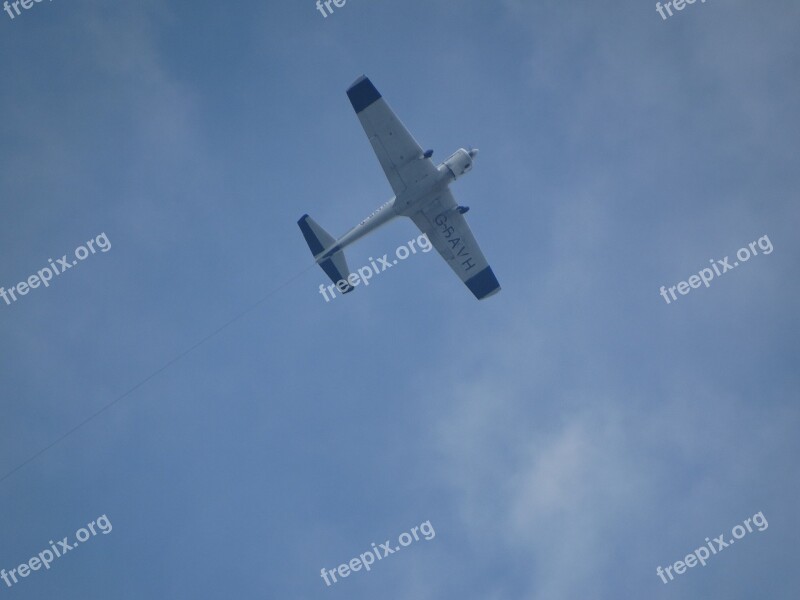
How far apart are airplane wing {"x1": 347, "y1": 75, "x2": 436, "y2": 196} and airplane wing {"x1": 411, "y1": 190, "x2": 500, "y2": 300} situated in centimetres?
240

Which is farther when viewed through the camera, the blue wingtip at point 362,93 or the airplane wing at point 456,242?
the airplane wing at point 456,242

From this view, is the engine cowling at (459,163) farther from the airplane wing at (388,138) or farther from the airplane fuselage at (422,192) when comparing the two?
the airplane wing at (388,138)

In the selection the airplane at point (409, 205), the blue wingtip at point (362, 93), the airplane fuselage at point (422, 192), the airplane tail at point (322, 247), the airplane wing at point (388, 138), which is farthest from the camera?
the airplane tail at point (322, 247)

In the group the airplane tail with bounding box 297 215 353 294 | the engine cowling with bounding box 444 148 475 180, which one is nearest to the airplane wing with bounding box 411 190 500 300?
the engine cowling with bounding box 444 148 475 180

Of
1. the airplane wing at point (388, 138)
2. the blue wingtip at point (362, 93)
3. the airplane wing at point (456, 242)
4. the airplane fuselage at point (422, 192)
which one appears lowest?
the airplane wing at point (456, 242)

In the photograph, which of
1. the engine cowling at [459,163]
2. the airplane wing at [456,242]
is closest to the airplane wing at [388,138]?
the engine cowling at [459,163]

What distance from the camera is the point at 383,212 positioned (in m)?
38.8

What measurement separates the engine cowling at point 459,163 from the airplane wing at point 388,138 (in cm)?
108

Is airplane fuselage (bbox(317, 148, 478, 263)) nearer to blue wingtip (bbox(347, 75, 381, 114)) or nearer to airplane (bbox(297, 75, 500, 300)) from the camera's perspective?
airplane (bbox(297, 75, 500, 300))

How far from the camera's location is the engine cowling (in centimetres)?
3800

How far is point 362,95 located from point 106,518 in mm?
32068

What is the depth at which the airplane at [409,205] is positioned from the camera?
3650 cm

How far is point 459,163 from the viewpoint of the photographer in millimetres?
38156

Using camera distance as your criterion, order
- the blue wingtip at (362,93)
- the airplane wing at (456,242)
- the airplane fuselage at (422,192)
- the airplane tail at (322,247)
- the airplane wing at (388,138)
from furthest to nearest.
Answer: the airplane tail at (322,247), the airplane wing at (456,242), the airplane fuselage at (422,192), the airplane wing at (388,138), the blue wingtip at (362,93)
